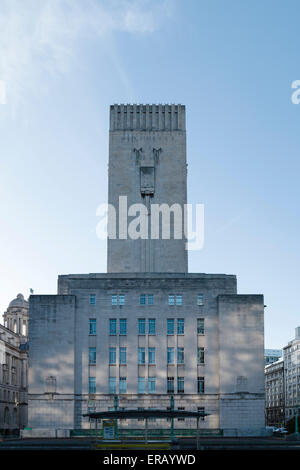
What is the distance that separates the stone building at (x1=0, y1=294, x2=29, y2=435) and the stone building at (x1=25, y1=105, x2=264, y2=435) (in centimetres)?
3206

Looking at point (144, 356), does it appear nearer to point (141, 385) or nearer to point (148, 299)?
point (141, 385)

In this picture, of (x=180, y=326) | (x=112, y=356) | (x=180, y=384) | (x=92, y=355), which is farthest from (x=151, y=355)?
(x=92, y=355)

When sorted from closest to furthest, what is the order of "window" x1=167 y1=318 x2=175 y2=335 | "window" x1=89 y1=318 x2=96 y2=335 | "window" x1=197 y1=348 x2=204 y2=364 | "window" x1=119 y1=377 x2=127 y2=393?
"window" x1=119 y1=377 x2=127 y2=393 → "window" x1=197 y1=348 x2=204 y2=364 → "window" x1=167 y1=318 x2=175 y2=335 → "window" x1=89 y1=318 x2=96 y2=335

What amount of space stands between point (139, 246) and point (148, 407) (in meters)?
23.1

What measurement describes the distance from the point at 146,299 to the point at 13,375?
50916 millimetres

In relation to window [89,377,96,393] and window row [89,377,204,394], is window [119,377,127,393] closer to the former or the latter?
window row [89,377,204,394]

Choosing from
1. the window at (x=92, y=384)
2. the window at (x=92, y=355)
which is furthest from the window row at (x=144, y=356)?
the window at (x=92, y=384)

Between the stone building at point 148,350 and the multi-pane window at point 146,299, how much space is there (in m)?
0.12

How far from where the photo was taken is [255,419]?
252ft

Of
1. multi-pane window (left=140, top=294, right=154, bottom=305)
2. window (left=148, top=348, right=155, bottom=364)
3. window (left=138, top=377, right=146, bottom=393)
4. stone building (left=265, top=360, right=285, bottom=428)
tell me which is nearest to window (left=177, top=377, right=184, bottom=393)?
window (left=148, top=348, right=155, bottom=364)

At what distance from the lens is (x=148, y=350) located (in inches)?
3115

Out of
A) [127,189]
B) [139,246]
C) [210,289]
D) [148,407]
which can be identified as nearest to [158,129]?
[127,189]

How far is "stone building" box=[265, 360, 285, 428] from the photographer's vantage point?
157500 millimetres

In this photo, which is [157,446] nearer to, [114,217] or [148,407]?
[148,407]
